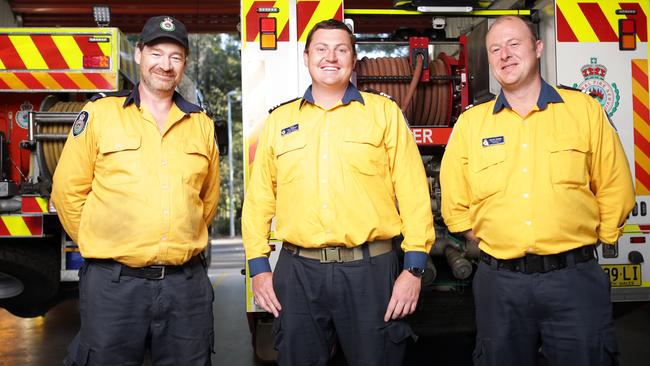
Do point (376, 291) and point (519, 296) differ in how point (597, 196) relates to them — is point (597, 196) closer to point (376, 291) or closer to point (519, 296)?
point (519, 296)

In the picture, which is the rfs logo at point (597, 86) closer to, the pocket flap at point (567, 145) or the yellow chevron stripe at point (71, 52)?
the pocket flap at point (567, 145)

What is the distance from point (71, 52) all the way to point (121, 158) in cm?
252

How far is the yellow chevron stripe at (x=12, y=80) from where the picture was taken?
200 inches

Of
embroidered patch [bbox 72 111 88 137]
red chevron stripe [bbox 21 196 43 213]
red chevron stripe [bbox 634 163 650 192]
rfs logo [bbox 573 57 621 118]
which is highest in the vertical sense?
rfs logo [bbox 573 57 621 118]

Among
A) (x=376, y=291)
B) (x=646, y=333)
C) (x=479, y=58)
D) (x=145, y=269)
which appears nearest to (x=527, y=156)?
(x=376, y=291)

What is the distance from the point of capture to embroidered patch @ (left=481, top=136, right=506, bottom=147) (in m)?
3.11

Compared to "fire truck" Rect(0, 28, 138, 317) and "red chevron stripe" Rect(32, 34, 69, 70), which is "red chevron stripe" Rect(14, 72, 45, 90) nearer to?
"fire truck" Rect(0, 28, 138, 317)

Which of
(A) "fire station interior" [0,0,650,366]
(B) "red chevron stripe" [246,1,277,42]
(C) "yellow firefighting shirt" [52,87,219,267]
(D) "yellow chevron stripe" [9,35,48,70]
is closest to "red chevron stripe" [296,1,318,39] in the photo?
(B) "red chevron stripe" [246,1,277,42]

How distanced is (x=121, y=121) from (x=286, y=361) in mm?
1344

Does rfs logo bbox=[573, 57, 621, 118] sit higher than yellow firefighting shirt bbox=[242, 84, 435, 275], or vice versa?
rfs logo bbox=[573, 57, 621, 118]

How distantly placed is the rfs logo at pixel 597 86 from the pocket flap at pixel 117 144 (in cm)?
292

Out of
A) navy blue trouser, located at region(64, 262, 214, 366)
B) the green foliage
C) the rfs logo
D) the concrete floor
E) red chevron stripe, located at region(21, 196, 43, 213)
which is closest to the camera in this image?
navy blue trouser, located at region(64, 262, 214, 366)

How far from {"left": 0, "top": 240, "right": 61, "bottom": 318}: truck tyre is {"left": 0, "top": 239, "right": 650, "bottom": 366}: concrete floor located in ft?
2.18

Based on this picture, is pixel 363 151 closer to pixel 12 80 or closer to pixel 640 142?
pixel 640 142
